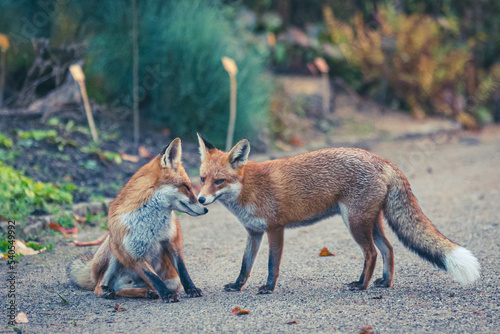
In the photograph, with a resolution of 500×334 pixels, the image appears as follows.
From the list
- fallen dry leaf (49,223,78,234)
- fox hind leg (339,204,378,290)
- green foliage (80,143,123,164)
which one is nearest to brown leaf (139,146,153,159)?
green foliage (80,143,123,164)

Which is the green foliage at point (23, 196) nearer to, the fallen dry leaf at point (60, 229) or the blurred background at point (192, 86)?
the blurred background at point (192, 86)

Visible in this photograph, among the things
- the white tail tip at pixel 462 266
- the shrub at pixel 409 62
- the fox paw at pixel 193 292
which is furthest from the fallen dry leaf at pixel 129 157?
the shrub at pixel 409 62

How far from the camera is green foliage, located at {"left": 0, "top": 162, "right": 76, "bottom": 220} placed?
587cm

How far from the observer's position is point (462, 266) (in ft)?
12.8

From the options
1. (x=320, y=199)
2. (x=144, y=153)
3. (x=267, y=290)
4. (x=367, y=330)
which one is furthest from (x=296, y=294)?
→ (x=144, y=153)

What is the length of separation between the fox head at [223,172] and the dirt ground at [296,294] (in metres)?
0.81

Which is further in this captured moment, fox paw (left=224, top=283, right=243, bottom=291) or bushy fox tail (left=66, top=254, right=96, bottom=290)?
bushy fox tail (left=66, top=254, right=96, bottom=290)

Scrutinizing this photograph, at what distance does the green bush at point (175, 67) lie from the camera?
9789mm

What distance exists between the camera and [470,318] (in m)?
3.57

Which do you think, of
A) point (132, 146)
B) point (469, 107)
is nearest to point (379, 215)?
point (132, 146)

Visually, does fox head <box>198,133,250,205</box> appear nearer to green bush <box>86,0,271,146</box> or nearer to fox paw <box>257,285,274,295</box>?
fox paw <box>257,285,274,295</box>

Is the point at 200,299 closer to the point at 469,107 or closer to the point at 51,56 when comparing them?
the point at 51,56

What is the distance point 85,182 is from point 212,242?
7.77 ft

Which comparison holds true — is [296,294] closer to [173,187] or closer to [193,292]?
[193,292]
